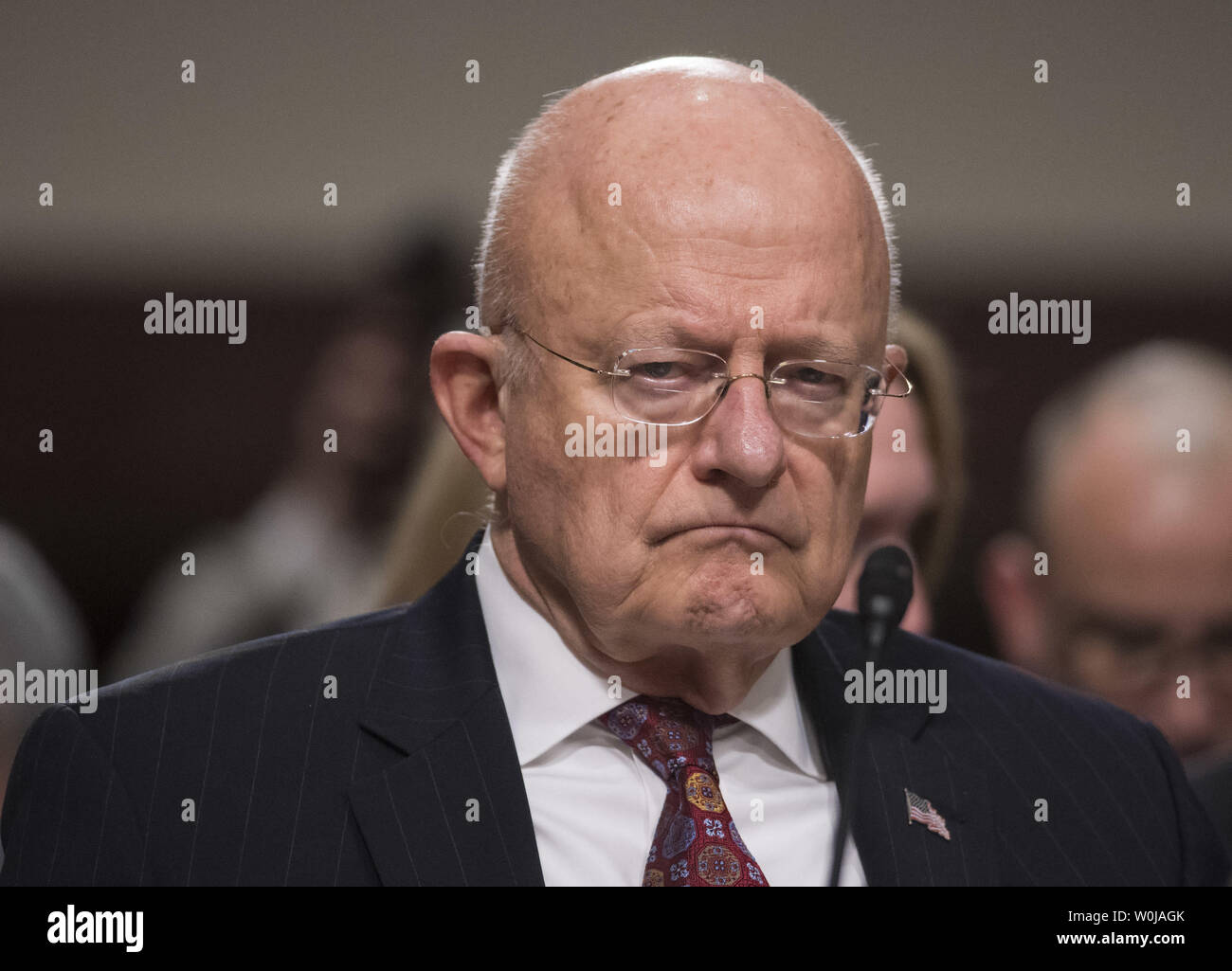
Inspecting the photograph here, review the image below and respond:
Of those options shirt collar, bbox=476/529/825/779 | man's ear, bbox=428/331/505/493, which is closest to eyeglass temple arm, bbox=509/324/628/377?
man's ear, bbox=428/331/505/493

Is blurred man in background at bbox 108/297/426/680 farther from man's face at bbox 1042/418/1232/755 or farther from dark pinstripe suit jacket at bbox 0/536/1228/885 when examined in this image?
man's face at bbox 1042/418/1232/755

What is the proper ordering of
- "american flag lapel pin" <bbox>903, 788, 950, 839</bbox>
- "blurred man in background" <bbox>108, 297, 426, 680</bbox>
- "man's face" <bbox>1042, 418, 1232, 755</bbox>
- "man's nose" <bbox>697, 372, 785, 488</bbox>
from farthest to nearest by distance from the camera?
"man's face" <bbox>1042, 418, 1232, 755</bbox> < "blurred man in background" <bbox>108, 297, 426, 680</bbox> < "american flag lapel pin" <bbox>903, 788, 950, 839</bbox> < "man's nose" <bbox>697, 372, 785, 488</bbox>

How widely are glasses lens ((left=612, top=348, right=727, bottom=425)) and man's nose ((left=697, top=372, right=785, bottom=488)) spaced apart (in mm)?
26

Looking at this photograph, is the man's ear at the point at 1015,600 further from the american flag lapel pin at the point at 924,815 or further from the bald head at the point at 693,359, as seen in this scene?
the bald head at the point at 693,359

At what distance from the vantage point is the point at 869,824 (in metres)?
1.90

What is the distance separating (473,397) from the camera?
1.97 metres

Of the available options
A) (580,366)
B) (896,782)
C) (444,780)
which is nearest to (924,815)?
(896,782)

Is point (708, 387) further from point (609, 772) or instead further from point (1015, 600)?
point (1015, 600)

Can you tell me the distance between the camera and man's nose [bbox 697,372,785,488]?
1.71 meters

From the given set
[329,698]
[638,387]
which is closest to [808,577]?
[638,387]

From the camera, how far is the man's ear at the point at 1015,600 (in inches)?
103

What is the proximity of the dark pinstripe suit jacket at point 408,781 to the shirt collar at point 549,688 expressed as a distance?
0.10 feet

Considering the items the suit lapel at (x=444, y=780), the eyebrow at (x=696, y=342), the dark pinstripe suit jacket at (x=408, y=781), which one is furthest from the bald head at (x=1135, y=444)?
the suit lapel at (x=444, y=780)
